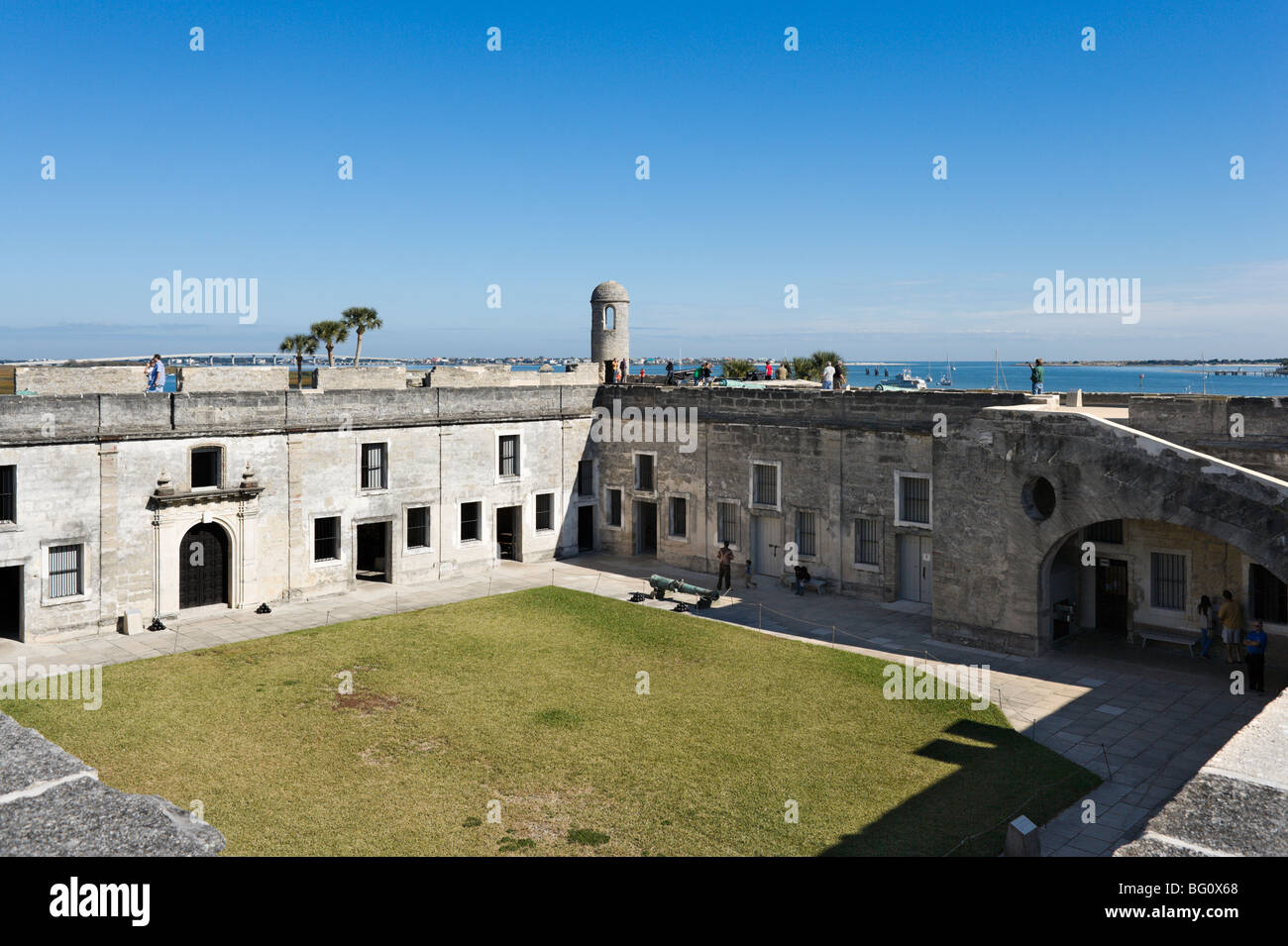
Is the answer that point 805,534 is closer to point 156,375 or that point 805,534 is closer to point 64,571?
point 156,375

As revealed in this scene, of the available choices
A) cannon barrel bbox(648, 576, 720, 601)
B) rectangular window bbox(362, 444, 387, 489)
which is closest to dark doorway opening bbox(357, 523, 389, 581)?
rectangular window bbox(362, 444, 387, 489)

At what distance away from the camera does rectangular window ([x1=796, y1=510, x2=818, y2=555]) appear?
31.4 meters

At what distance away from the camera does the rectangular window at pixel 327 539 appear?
30.6 m

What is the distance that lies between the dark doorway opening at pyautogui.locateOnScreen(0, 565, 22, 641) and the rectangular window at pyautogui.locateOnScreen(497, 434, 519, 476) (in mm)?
14799

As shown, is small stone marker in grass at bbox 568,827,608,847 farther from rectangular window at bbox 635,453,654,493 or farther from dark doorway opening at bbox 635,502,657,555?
dark doorway opening at bbox 635,502,657,555

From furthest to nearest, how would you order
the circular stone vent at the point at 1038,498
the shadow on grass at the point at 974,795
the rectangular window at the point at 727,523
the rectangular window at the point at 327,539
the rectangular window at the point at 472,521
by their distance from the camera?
the rectangular window at the point at 472,521 → the rectangular window at the point at 727,523 → the rectangular window at the point at 327,539 → the circular stone vent at the point at 1038,498 → the shadow on grass at the point at 974,795

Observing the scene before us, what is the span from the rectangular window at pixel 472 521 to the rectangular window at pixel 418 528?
1.58 m

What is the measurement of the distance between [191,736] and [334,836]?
5642 mm

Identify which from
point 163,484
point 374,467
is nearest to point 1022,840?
point 163,484

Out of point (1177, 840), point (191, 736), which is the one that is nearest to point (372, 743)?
point (191, 736)

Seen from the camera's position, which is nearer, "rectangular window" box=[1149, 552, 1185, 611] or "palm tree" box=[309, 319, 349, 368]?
"rectangular window" box=[1149, 552, 1185, 611]

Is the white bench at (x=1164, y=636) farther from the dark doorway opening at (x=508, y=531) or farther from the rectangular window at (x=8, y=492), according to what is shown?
the rectangular window at (x=8, y=492)

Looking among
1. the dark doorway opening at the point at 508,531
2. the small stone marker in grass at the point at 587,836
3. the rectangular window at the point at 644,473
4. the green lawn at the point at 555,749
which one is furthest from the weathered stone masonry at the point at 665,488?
the small stone marker in grass at the point at 587,836
